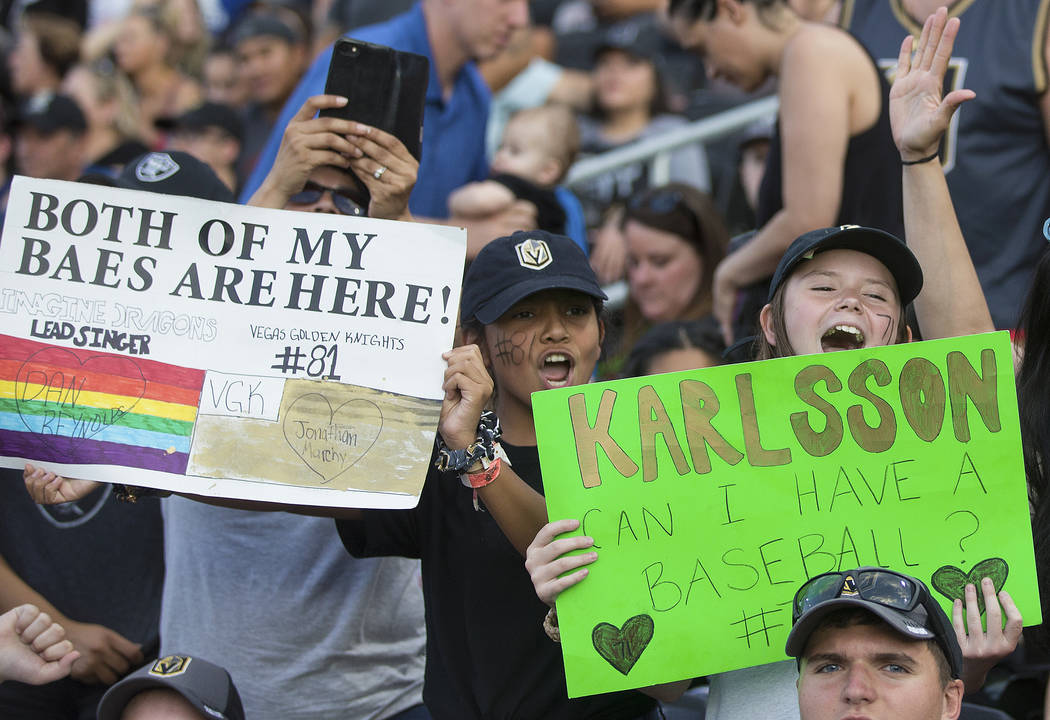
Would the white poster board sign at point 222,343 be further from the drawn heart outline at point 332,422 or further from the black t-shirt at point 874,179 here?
the black t-shirt at point 874,179

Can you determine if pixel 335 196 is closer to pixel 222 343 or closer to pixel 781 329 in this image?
pixel 222 343

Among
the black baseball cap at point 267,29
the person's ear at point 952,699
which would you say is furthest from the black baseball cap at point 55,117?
the person's ear at point 952,699

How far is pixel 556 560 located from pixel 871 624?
609mm

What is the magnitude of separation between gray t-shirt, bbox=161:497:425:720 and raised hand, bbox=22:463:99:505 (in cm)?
60

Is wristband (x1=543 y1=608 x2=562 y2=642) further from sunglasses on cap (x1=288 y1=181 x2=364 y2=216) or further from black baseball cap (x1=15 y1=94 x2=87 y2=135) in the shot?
black baseball cap (x1=15 y1=94 x2=87 y2=135)

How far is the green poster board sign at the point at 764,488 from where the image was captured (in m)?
2.74

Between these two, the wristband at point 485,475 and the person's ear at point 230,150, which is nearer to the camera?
the wristband at point 485,475

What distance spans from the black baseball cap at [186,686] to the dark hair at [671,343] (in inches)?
64.5

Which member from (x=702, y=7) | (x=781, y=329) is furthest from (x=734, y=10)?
(x=781, y=329)

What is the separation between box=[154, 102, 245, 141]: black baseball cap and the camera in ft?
21.5

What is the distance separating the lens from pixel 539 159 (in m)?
5.76

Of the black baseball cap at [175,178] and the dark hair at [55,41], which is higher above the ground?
the dark hair at [55,41]

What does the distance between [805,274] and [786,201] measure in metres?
0.98

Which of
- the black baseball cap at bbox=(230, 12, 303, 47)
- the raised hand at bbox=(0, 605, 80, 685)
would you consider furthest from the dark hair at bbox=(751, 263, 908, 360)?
the black baseball cap at bbox=(230, 12, 303, 47)
